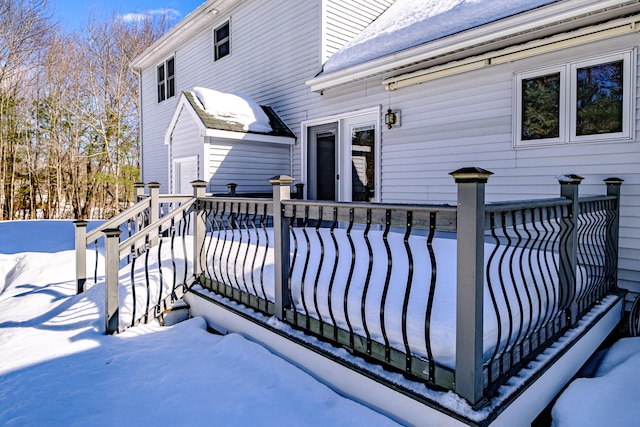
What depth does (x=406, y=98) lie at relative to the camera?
18.7 ft

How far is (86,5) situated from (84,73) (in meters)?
3.82

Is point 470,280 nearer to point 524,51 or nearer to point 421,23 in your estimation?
point 524,51

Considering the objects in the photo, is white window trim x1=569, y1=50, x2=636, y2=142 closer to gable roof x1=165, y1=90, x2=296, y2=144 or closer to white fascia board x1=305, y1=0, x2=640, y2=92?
white fascia board x1=305, y1=0, x2=640, y2=92

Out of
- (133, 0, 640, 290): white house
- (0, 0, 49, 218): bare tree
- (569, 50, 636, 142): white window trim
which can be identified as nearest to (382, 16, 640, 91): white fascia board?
(133, 0, 640, 290): white house

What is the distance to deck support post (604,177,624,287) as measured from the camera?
12.3ft

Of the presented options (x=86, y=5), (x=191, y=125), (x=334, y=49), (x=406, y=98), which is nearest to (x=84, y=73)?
(x=86, y=5)

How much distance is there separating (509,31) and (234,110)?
494cm

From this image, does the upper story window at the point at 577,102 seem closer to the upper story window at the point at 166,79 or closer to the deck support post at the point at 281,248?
the deck support post at the point at 281,248

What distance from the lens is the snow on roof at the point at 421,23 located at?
14.6ft

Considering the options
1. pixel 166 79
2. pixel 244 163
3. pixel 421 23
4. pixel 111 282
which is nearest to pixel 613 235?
pixel 421 23

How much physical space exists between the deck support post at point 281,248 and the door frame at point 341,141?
11.5 ft

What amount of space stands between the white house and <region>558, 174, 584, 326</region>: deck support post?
1612mm

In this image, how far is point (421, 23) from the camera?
17.5 feet

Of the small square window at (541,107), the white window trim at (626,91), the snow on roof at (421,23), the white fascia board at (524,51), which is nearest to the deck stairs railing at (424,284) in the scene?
the white window trim at (626,91)
